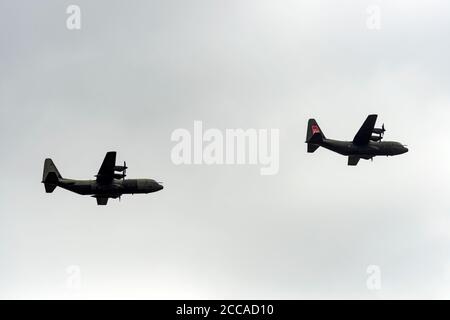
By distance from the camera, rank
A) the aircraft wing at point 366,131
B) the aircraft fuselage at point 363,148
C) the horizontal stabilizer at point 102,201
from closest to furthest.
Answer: the aircraft wing at point 366,131
the aircraft fuselage at point 363,148
the horizontal stabilizer at point 102,201

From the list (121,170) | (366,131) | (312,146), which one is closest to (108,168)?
(121,170)

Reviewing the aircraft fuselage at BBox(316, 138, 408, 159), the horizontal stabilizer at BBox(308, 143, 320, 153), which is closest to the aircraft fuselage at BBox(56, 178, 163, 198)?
the horizontal stabilizer at BBox(308, 143, 320, 153)

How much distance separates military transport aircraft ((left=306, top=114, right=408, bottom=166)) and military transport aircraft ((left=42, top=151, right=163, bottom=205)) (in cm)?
2614

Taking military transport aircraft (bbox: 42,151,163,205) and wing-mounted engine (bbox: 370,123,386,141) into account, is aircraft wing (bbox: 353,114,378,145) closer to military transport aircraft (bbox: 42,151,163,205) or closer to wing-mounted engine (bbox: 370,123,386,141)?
wing-mounted engine (bbox: 370,123,386,141)

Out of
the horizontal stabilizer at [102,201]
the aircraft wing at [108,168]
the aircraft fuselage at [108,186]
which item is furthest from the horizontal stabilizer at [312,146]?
the horizontal stabilizer at [102,201]

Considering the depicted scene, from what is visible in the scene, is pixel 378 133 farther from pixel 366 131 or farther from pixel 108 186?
pixel 108 186

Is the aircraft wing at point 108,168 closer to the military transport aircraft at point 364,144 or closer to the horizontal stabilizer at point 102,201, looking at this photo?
the horizontal stabilizer at point 102,201

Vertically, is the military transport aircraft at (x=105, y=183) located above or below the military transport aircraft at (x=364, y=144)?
below

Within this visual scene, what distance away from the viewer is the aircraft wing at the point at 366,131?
123500 millimetres

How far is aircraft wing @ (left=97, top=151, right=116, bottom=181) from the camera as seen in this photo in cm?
11725

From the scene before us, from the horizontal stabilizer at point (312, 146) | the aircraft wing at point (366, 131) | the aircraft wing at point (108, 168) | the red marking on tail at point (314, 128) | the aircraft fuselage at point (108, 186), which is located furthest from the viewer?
the red marking on tail at point (314, 128)
